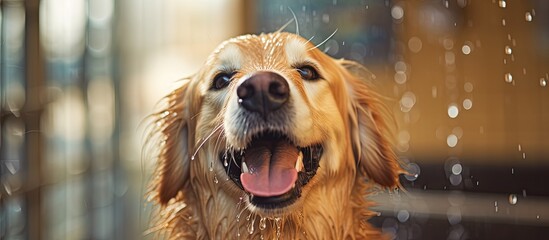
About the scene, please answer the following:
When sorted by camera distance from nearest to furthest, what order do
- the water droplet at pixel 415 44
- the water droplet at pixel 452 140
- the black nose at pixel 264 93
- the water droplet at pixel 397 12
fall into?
the black nose at pixel 264 93, the water droplet at pixel 397 12, the water droplet at pixel 415 44, the water droplet at pixel 452 140

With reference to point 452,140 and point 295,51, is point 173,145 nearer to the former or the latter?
point 295,51

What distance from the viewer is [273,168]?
308 mm

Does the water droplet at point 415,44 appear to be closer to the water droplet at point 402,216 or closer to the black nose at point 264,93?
the water droplet at point 402,216

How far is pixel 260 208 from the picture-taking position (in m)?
0.31

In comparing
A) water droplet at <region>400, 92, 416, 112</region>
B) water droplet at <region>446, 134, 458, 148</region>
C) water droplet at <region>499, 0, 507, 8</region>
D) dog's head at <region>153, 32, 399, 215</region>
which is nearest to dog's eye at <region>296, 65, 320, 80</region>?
dog's head at <region>153, 32, 399, 215</region>

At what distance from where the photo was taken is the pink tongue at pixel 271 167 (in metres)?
0.31

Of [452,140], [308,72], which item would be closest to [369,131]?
[308,72]

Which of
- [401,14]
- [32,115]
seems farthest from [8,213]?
[401,14]

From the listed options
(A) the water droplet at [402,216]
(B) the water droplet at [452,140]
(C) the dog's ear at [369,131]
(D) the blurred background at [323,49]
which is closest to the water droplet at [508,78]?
(D) the blurred background at [323,49]

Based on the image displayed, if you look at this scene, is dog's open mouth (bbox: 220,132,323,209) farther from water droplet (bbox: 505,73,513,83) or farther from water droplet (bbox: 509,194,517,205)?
water droplet (bbox: 505,73,513,83)

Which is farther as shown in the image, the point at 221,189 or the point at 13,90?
the point at 13,90

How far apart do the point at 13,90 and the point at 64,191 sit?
23cm

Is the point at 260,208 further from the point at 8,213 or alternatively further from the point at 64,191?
the point at 64,191

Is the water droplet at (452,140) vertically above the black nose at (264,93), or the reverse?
the black nose at (264,93)
